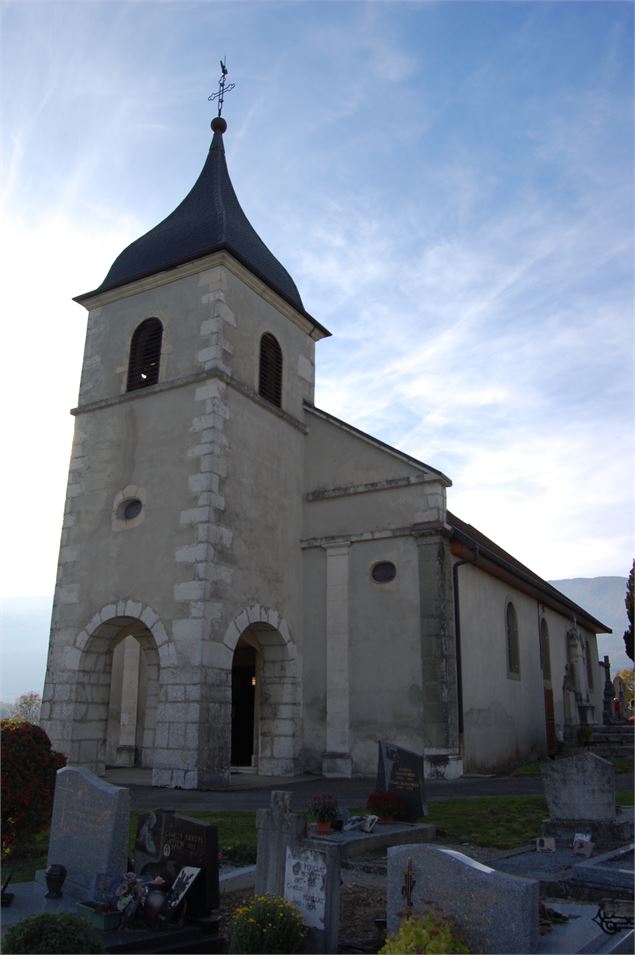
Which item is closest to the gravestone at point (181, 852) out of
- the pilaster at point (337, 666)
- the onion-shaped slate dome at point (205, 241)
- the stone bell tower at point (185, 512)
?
the stone bell tower at point (185, 512)

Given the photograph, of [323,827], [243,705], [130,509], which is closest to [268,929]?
[323,827]

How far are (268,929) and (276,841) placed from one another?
101 cm

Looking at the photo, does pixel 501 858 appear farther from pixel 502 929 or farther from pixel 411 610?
pixel 411 610

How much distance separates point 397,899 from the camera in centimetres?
493

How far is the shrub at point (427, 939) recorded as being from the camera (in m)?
4.30

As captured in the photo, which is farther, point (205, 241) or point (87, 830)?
point (205, 241)

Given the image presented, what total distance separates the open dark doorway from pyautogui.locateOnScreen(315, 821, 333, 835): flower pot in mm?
9786

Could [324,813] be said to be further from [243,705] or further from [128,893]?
[243,705]

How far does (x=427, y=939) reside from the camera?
4.33 m

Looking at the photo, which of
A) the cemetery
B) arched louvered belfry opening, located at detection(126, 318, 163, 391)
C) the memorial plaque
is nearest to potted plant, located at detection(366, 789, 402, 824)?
the cemetery

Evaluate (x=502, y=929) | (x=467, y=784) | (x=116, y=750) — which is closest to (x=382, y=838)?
(x=502, y=929)

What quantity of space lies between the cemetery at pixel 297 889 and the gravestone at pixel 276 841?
0.04 ft

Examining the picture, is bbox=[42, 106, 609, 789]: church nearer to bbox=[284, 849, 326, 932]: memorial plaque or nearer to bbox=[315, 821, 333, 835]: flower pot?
bbox=[315, 821, 333, 835]: flower pot

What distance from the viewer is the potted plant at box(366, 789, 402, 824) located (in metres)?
9.19
